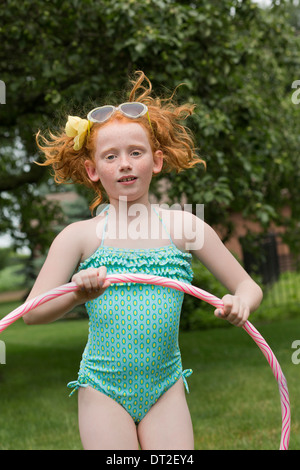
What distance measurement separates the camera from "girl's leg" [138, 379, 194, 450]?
2564 millimetres

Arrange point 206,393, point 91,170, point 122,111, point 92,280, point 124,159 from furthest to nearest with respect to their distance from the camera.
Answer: point 206,393 < point 91,170 < point 122,111 < point 124,159 < point 92,280

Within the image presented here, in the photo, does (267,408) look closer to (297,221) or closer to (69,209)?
(297,221)

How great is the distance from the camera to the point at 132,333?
258cm

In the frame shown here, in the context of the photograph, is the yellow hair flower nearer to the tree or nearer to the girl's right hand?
the girl's right hand

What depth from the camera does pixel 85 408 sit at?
260 cm

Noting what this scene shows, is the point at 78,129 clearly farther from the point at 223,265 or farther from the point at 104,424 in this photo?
the point at 104,424

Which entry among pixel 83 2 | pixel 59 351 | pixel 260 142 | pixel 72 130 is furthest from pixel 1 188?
pixel 72 130

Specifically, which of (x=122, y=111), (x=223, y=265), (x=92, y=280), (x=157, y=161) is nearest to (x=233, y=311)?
(x=223, y=265)

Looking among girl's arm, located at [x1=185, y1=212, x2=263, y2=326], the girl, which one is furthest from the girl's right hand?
girl's arm, located at [x1=185, y1=212, x2=263, y2=326]

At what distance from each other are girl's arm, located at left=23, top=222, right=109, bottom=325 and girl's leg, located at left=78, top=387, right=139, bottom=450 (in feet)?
1.19

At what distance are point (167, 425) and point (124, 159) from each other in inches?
44.7

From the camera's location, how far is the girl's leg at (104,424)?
251 centimetres

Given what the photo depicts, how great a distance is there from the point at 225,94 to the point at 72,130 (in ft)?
15.2
